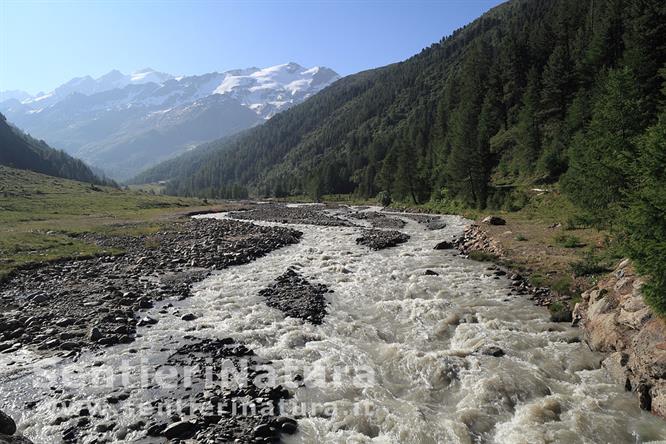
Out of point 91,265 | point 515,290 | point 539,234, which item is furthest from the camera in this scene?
point 539,234

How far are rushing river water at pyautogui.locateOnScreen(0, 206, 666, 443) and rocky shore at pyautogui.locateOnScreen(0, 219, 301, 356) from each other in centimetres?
142

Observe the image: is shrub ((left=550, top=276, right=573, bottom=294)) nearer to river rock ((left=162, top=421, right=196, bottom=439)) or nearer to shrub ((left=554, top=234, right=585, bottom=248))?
shrub ((left=554, top=234, right=585, bottom=248))

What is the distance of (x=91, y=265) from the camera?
29750 mm

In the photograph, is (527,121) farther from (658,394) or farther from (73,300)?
(73,300)

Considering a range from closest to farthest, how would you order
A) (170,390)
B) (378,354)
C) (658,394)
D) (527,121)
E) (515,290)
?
1. (658,394)
2. (170,390)
3. (378,354)
4. (515,290)
5. (527,121)

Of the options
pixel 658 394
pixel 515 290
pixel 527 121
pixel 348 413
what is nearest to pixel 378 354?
pixel 348 413

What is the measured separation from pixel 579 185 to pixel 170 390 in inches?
1441

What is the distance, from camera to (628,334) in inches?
503

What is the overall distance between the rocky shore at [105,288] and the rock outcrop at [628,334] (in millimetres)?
18820

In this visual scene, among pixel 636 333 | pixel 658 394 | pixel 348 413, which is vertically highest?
pixel 636 333

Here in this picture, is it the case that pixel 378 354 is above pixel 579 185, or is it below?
below

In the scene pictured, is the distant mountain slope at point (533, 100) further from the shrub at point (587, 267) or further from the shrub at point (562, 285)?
the shrub at point (562, 285)

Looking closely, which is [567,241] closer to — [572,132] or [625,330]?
[625,330]

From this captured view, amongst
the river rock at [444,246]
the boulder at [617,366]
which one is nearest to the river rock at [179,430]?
the boulder at [617,366]
